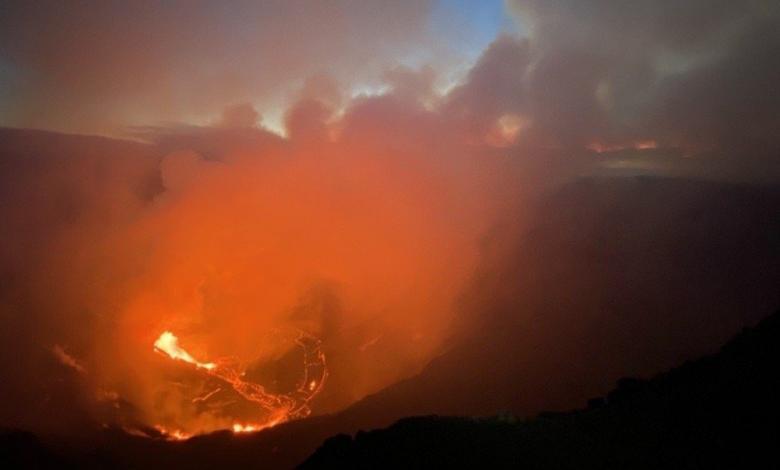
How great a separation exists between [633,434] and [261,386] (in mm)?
19599

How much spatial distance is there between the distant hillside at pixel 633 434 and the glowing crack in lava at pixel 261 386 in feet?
47.2

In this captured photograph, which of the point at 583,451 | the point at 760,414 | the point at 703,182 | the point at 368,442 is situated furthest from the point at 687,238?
the point at 368,442

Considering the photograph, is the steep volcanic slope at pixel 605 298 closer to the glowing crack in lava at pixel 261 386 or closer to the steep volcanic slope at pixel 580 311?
the steep volcanic slope at pixel 580 311

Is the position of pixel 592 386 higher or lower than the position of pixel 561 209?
lower

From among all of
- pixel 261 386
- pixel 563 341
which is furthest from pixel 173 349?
pixel 563 341

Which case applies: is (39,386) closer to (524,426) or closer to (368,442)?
(368,442)

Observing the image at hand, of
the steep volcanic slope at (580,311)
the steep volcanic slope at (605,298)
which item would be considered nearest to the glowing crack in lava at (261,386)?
the steep volcanic slope at (580,311)

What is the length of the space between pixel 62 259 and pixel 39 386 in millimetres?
7327

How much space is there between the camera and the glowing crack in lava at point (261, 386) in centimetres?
2350

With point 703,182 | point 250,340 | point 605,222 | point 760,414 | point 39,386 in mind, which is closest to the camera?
point 760,414

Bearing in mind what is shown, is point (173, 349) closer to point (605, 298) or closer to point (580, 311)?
point (580, 311)

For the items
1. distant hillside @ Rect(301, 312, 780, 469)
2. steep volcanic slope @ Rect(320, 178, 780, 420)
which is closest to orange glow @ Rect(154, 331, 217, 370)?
steep volcanic slope @ Rect(320, 178, 780, 420)

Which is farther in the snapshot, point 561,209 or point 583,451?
point 561,209

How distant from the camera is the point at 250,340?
2542 centimetres
